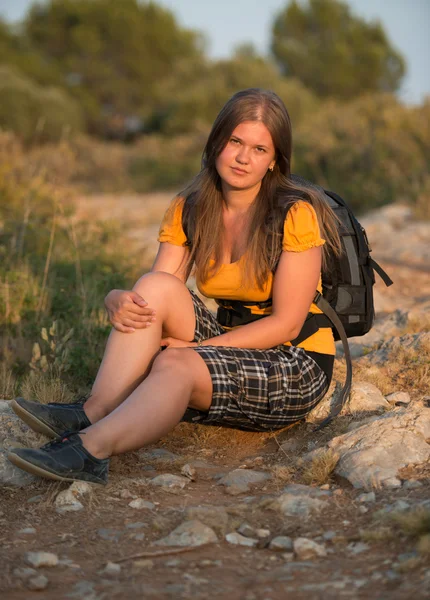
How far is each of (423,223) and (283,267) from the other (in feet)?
19.3

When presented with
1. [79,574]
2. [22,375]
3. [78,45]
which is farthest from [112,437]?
[78,45]

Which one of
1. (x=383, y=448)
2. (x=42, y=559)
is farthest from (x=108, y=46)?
(x=42, y=559)

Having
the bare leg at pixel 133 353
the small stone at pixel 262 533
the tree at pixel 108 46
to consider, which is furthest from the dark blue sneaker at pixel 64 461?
the tree at pixel 108 46

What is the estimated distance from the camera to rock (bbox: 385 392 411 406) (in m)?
3.68

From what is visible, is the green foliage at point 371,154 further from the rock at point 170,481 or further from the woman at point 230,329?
the rock at point 170,481

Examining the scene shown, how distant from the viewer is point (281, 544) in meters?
2.38

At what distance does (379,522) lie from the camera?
7.93ft

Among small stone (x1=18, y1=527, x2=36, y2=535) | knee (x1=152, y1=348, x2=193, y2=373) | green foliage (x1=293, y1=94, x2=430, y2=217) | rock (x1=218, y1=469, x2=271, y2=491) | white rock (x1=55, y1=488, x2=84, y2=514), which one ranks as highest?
green foliage (x1=293, y1=94, x2=430, y2=217)

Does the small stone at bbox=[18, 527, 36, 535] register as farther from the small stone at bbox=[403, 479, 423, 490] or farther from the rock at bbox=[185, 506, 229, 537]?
the small stone at bbox=[403, 479, 423, 490]

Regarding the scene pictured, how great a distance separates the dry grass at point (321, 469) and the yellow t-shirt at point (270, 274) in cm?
55

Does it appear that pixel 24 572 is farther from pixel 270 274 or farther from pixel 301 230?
pixel 301 230

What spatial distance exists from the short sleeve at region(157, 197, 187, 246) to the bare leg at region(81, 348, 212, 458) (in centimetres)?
76

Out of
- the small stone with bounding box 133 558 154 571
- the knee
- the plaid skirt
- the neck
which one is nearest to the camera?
the small stone with bounding box 133 558 154 571

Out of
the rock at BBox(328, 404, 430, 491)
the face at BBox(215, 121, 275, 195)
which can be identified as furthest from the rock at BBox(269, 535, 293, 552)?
the face at BBox(215, 121, 275, 195)
